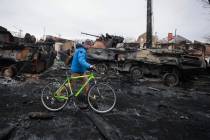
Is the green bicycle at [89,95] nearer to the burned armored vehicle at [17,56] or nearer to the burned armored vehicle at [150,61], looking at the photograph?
the burned armored vehicle at [17,56]

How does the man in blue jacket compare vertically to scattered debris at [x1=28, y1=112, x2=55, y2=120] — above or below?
above

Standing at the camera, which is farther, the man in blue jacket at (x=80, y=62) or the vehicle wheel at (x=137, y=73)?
the vehicle wheel at (x=137, y=73)

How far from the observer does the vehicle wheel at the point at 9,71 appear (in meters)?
12.5

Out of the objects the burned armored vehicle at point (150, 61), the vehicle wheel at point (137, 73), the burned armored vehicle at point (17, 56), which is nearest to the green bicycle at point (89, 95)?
the burned armored vehicle at point (17, 56)

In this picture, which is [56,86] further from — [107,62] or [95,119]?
[107,62]

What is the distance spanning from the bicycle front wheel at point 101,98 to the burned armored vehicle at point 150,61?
764cm

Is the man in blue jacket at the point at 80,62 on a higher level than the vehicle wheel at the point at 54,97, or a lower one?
higher

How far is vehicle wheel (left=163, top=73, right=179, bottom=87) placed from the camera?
13133mm

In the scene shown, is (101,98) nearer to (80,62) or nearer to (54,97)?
(80,62)

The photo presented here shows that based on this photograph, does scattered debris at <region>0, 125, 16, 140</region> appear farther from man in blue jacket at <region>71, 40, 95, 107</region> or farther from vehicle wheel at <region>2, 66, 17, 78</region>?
vehicle wheel at <region>2, 66, 17, 78</region>

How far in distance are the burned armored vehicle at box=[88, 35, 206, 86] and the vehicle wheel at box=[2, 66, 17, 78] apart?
18.9 ft

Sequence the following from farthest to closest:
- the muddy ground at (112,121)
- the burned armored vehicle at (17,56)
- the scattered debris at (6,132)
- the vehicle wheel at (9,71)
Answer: the burned armored vehicle at (17,56) → the vehicle wheel at (9,71) → the muddy ground at (112,121) → the scattered debris at (6,132)

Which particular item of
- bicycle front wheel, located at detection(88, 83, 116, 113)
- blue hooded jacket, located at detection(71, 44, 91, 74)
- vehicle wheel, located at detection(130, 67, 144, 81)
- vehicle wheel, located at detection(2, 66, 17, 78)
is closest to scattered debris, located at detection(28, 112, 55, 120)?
bicycle front wheel, located at detection(88, 83, 116, 113)

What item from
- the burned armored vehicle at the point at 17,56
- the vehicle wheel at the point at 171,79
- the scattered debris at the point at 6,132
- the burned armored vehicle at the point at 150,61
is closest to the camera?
the scattered debris at the point at 6,132
